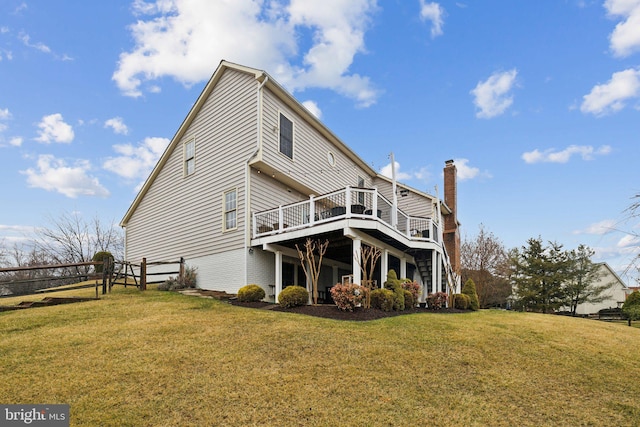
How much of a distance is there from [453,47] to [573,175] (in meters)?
7.15

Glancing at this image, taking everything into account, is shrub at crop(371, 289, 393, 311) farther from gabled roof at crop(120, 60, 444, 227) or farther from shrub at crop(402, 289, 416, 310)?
gabled roof at crop(120, 60, 444, 227)

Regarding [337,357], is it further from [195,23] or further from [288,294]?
[195,23]

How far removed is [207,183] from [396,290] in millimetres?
9497

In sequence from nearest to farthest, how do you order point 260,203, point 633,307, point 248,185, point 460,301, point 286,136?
point 248,185 → point 260,203 → point 286,136 → point 460,301 → point 633,307

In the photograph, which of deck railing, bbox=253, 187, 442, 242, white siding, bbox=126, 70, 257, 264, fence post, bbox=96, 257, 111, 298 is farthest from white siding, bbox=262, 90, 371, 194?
fence post, bbox=96, 257, 111, 298

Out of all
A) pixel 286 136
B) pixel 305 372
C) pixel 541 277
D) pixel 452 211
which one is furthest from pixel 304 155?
pixel 541 277

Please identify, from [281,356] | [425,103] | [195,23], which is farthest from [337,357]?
[425,103]

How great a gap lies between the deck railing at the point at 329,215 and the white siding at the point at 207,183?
1.06 m

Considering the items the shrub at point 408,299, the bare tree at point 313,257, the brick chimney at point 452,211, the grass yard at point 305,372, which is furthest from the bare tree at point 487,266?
the grass yard at point 305,372

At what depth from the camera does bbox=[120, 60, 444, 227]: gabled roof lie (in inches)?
632

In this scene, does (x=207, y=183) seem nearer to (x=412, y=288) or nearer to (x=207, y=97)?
(x=207, y=97)

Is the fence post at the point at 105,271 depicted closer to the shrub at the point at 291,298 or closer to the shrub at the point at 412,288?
the shrub at the point at 291,298

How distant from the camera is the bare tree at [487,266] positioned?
32031mm

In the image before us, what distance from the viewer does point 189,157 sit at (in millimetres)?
19312
